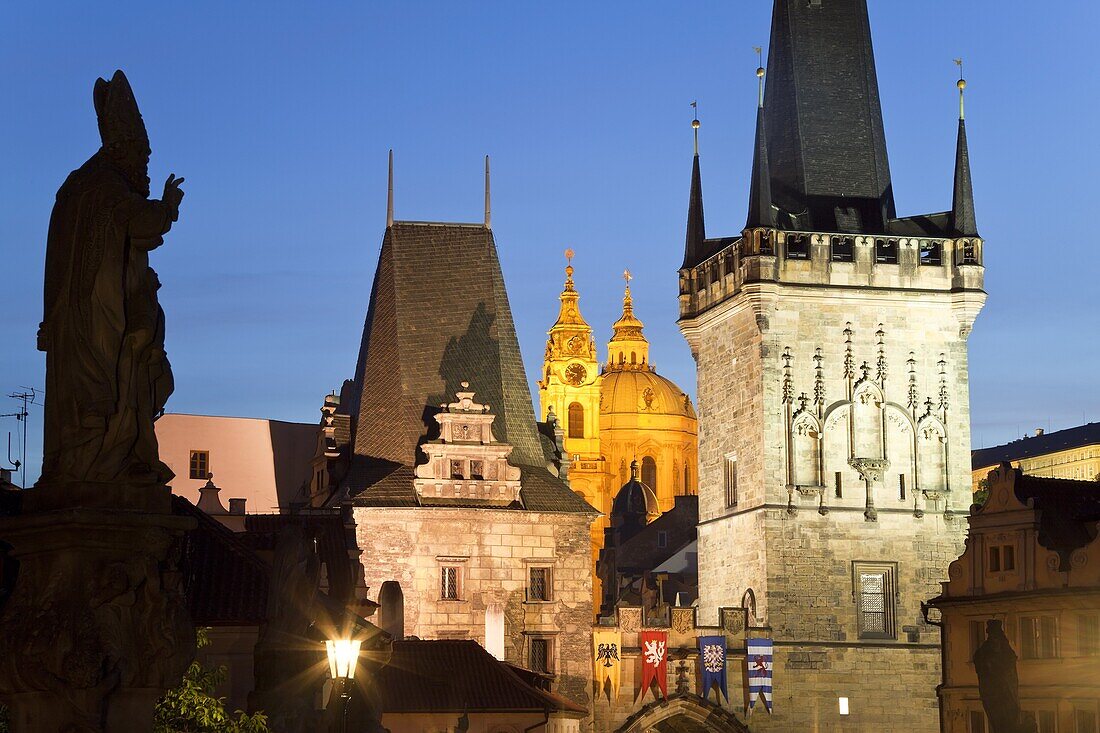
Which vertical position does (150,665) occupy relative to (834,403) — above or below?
below

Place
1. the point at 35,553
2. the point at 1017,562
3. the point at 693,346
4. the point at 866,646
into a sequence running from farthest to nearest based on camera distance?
the point at 693,346
the point at 866,646
the point at 1017,562
the point at 35,553

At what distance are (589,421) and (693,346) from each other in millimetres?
80336

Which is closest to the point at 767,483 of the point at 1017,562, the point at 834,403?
the point at 834,403

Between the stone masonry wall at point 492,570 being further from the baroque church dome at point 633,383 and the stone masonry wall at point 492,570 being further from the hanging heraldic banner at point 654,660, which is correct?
the baroque church dome at point 633,383

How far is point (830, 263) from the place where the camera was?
204 feet

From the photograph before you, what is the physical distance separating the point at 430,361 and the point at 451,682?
16012 mm

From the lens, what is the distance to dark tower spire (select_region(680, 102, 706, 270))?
67250 millimetres

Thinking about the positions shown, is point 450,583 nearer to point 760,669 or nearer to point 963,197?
point 760,669

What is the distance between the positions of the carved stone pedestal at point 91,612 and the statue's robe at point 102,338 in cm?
14

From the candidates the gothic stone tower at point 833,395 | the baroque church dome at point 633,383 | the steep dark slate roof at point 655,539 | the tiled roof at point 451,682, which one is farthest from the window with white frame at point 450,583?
the baroque church dome at point 633,383

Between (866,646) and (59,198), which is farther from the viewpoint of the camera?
(866,646)

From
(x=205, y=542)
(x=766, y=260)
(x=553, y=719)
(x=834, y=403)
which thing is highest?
(x=766, y=260)

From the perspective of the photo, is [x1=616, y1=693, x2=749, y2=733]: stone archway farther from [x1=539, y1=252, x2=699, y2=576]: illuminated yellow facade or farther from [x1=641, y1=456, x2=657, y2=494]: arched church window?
[x1=641, y1=456, x2=657, y2=494]: arched church window

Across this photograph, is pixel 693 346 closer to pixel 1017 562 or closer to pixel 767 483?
pixel 767 483
